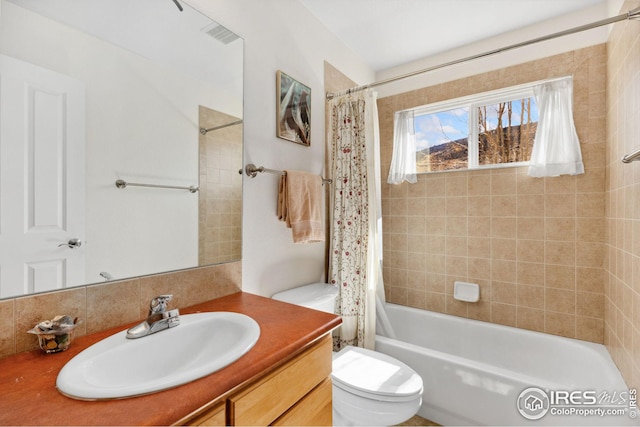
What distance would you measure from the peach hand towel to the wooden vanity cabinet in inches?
29.1

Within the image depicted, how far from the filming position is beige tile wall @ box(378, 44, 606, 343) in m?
1.92

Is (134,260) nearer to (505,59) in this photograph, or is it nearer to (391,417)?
(391,417)

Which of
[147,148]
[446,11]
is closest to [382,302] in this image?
[147,148]

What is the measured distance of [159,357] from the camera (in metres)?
0.88

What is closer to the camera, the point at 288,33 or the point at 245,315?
the point at 245,315

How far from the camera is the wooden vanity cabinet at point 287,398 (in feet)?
2.24

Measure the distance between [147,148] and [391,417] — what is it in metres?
1.54

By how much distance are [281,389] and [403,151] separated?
7.24 feet

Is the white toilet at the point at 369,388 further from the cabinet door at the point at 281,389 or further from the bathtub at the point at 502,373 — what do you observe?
the cabinet door at the point at 281,389

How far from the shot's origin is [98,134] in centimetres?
95

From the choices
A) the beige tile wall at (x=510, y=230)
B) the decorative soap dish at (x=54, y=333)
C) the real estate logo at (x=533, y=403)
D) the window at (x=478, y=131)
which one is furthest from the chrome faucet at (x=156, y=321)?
the window at (x=478, y=131)

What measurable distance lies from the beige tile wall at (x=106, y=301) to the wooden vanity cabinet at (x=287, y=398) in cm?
56

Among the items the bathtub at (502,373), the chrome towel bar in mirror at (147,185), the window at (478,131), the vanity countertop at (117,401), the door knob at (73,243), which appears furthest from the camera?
the window at (478,131)

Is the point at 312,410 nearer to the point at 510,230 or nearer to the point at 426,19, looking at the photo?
the point at 510,230
